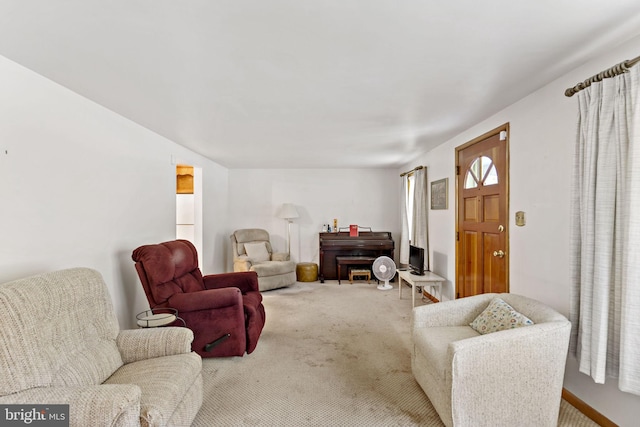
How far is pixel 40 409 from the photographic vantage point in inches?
50.6

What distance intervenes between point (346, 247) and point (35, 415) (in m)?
4.86

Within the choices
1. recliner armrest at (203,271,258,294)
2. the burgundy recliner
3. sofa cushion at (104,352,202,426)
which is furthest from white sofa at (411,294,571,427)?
recliner armrest at (203,271,258,294)

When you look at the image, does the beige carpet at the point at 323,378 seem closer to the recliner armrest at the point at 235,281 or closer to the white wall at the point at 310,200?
the recliner armrest at the point at 235,281

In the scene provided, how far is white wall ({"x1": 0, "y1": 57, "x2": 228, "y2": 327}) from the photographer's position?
1.85m

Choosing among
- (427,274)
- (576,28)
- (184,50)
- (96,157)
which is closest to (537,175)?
(576,28)

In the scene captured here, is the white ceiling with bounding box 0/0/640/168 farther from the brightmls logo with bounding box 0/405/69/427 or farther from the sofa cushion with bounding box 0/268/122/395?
the brightmls logo with bounding box 0/405/69/427

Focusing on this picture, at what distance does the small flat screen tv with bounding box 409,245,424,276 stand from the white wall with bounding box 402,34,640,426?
1.53 m

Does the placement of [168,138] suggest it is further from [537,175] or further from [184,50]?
[537,175]

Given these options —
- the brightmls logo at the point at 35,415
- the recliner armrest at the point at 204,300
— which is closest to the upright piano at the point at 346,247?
the recliner armrest at the point at 204,300

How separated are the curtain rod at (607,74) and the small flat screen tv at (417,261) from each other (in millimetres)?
2610

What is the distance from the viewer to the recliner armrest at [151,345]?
1.92m

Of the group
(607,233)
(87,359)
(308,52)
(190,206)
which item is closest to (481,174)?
(607,233)

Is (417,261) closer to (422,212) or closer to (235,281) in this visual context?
(422,212)

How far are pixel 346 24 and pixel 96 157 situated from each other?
2283 mm
